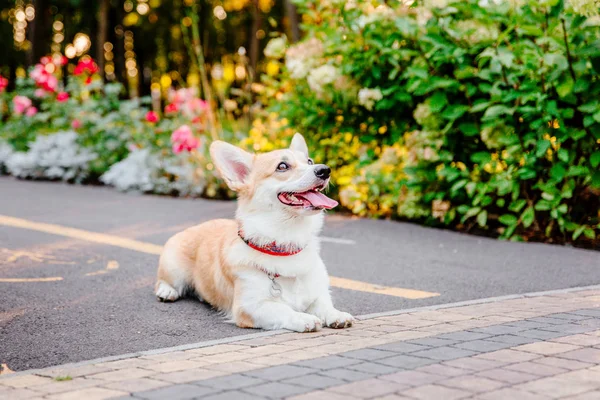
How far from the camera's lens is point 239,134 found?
1505cm

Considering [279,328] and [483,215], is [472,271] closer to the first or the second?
[483,215]

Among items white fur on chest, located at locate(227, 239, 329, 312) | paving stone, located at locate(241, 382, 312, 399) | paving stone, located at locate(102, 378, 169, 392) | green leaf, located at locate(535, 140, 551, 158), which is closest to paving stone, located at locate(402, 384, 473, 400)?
paving stone, located at locate(241, 382, 312, 399)

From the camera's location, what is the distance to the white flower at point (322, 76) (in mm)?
11234

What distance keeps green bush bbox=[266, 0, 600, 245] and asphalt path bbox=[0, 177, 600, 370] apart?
1.74ft

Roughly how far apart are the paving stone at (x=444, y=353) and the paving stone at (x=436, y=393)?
22.4 inches

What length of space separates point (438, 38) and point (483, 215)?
2240mm

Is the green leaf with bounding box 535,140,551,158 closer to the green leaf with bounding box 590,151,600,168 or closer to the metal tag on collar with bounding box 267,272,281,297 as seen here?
the green leaf with bounding box 590,151,600,168

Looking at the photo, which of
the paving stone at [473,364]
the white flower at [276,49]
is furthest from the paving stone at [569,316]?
the white flower at [276,49]

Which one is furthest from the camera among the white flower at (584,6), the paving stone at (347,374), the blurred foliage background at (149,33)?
the blurred foliage background at (149,33)

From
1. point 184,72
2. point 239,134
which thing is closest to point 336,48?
point 239,134

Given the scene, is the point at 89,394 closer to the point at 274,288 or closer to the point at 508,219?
the point at 274,288

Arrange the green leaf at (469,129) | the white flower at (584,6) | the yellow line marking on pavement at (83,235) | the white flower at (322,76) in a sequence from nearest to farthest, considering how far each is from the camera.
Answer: the white flower at (584,6) → the yellow line marking on pavement at (83,235) → the green leaf at (469,129) → the white flower at (322,76)

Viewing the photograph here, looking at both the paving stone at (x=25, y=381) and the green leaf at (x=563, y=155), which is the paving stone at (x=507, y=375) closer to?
the paving stone at (x=25, y=381)

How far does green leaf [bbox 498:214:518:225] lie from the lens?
32.2ft
